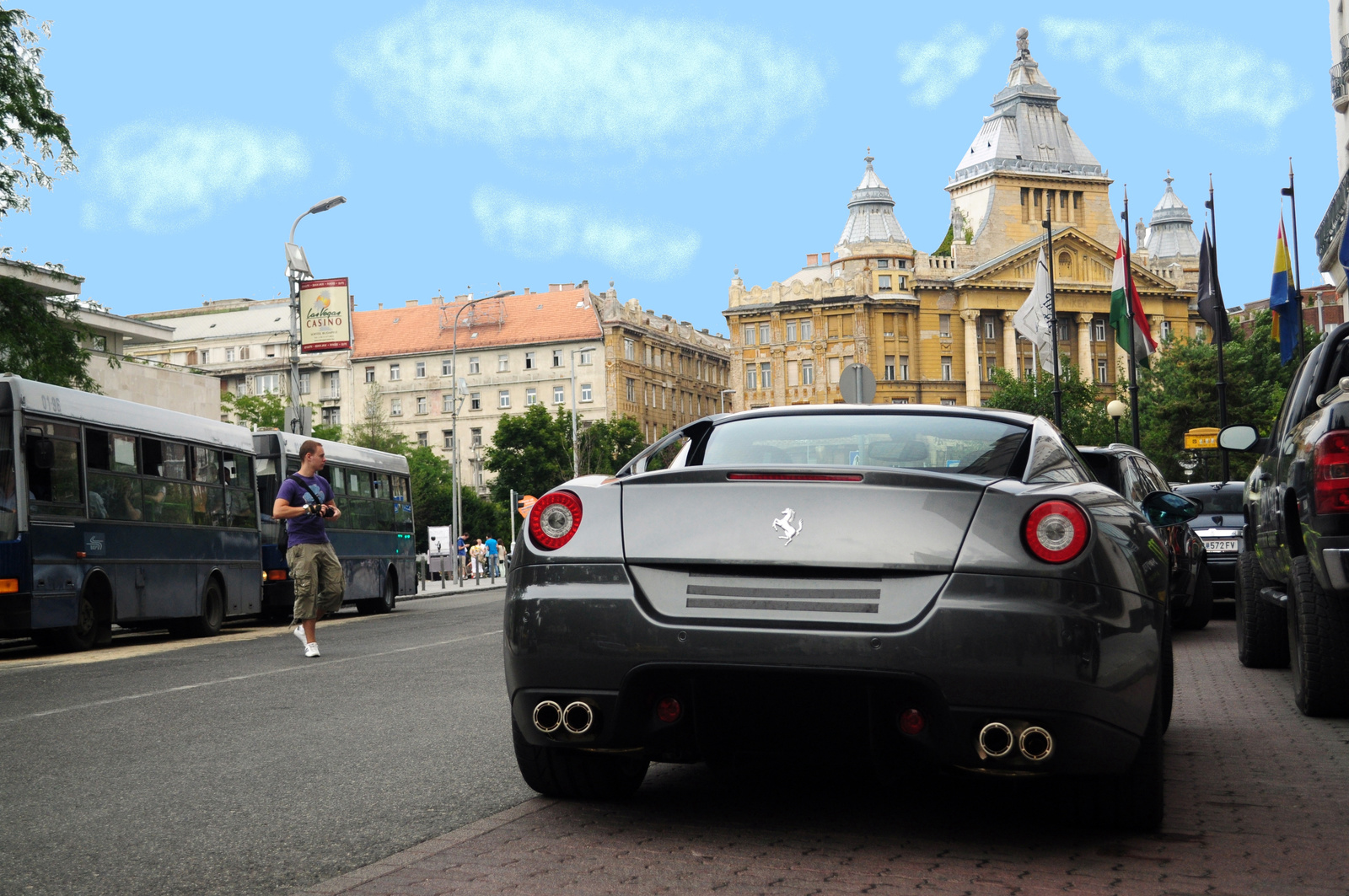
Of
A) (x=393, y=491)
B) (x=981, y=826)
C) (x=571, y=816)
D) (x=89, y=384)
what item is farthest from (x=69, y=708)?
(x=393, y=491)

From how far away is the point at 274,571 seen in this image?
23812 millimetres

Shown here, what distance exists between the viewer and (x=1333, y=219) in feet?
119

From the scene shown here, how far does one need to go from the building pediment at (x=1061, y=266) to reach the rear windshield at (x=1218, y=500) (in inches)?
3964

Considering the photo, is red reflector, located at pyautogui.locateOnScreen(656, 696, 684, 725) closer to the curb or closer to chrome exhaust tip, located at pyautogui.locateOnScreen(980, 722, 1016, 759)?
the curb

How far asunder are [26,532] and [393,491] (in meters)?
13.8

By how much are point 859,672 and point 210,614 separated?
17435 millimetres

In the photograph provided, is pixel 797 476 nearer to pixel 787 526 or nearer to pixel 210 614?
pixel 787 526

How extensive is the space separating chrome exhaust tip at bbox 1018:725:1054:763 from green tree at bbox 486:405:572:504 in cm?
9403

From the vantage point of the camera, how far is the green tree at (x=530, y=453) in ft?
→ 324

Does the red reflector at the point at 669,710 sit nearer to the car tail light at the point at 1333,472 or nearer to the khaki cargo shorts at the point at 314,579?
the car tail light at the point at 1333,472

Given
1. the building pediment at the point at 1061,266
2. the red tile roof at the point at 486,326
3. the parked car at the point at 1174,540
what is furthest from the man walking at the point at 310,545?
the red tile roof at the point at 486,326

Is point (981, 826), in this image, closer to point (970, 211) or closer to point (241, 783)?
point (241, 783)

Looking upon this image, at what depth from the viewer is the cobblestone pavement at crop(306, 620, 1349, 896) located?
436cm

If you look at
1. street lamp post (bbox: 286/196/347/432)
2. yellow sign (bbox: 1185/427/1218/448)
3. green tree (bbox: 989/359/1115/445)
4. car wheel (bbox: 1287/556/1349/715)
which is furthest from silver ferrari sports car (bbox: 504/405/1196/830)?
green tree (bbox: 989/359/1115/445)
